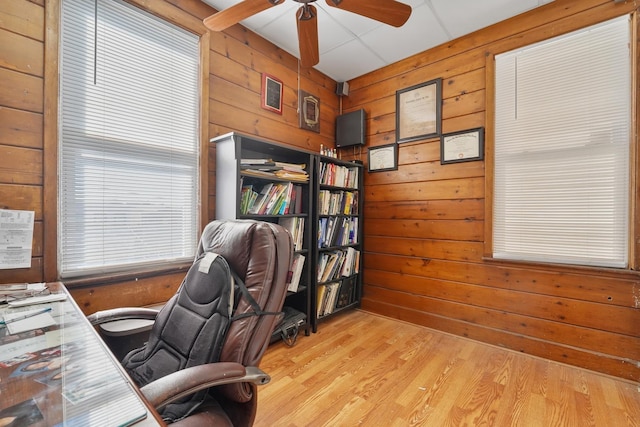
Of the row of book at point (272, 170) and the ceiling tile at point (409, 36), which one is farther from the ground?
the ceiling tile at point (409, 36)

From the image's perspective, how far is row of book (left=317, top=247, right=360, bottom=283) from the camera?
8.52 ft

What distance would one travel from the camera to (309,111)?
9.48 feet

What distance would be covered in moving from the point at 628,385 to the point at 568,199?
1.22 meters

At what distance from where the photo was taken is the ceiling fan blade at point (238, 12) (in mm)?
1436

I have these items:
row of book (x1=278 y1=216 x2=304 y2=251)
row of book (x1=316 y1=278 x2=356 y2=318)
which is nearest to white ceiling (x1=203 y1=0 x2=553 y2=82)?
row of book (x1=278 y1=216 x2=304 y2=251)

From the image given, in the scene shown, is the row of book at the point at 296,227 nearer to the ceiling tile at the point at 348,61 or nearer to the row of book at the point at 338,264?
the row of book at the point at 338,264

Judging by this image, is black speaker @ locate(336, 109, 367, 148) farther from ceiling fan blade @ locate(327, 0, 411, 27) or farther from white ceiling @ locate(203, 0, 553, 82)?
ceiling fan blade @ locate(327, 0, 411, 27)

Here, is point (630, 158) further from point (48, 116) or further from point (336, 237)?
point (48, 116)

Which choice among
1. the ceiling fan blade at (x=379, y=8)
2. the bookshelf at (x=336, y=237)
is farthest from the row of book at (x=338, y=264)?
the ceiling fan blade at (x=379, y=8)

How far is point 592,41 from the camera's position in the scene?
191cm

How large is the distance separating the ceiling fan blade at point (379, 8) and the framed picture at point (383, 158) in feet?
4.46

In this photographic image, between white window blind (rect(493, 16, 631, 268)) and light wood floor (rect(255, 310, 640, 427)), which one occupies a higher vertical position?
white window blind (rect(493, 16, 631, 268))

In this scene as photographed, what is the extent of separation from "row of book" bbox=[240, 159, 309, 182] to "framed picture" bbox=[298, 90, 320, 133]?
27.8 inches

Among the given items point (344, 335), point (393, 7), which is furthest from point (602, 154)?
point (344, 335)
